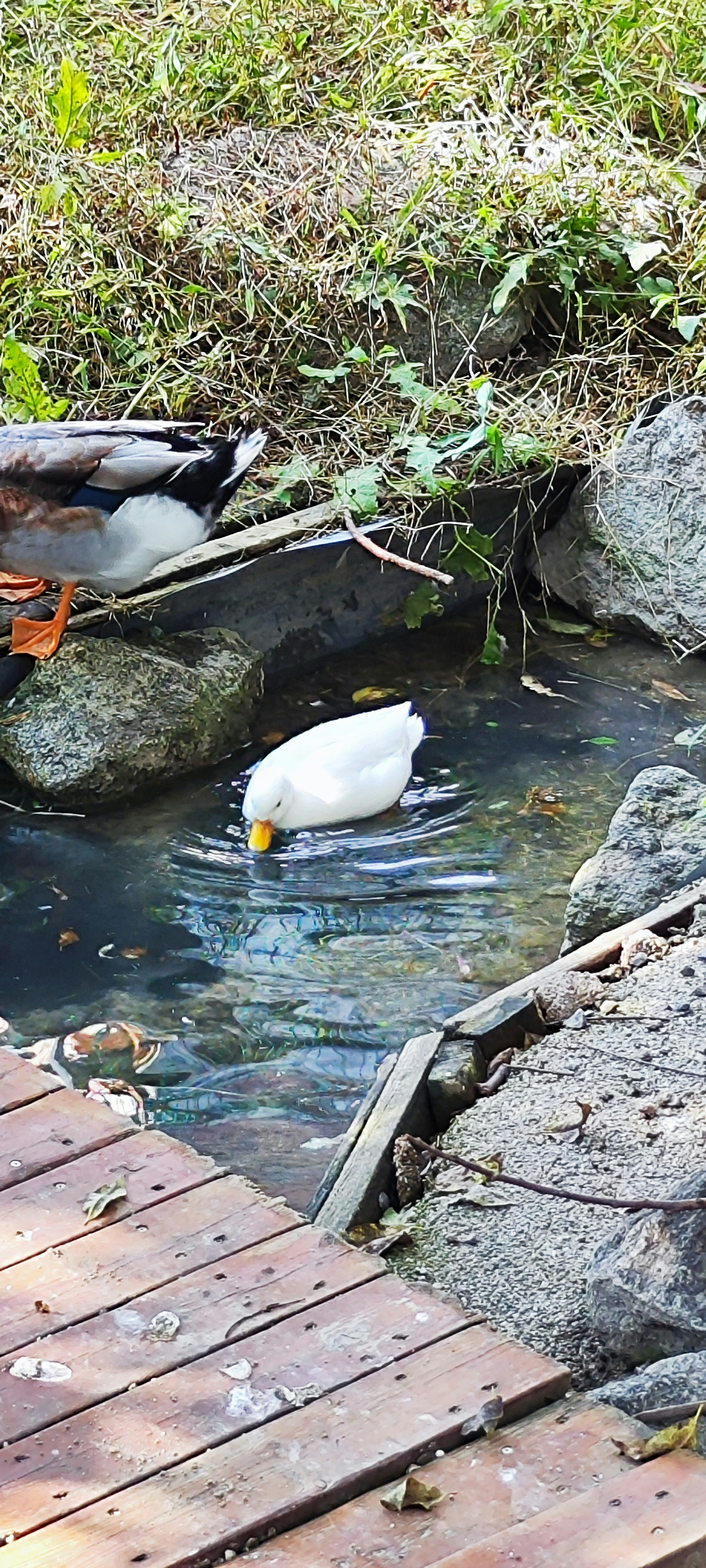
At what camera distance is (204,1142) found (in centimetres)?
348

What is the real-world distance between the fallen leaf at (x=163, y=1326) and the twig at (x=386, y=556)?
3308 millimetres

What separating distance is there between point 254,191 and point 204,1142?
14.5ft

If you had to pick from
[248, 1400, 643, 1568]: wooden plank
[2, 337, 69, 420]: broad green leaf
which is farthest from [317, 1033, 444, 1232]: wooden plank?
[2, 337, 69, 420]: broad green leaf

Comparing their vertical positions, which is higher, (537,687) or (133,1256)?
(133,1256)

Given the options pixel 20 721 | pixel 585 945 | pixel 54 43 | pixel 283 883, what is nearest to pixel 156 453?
pixel 20 721

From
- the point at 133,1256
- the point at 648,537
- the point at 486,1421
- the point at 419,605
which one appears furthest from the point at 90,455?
the point at 486,1421

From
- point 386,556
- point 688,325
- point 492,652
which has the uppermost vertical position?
Answer: point 688,325

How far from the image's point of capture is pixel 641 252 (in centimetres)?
632

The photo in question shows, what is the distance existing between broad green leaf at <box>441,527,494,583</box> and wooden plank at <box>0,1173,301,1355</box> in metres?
3.67

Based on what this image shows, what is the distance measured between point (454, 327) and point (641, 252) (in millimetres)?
758

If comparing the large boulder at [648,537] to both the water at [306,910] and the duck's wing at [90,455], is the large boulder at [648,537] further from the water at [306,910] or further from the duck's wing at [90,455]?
the duck's wing at [90,455]

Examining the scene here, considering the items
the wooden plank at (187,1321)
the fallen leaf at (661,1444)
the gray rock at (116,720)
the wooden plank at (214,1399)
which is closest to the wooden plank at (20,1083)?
the wooden plank at (187,1321)

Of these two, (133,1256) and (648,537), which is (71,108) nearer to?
(648,537)

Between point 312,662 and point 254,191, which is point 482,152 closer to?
point 254,191
